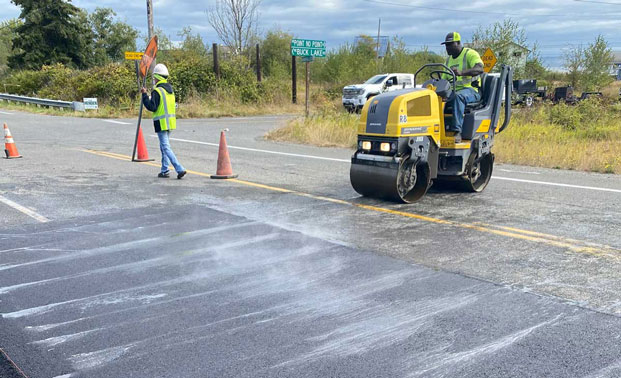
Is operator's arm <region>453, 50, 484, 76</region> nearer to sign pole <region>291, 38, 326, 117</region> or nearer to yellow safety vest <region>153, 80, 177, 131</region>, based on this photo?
yellow safety vest <region>153, 80, 177, 131</region>

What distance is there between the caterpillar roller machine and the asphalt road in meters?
0.34

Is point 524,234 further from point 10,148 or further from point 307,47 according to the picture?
point 307,47

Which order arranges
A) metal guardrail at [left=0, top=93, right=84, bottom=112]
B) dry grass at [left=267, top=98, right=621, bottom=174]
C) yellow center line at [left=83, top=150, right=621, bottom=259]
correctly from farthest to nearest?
metal guardrail at [left=0, top=93, right=84, bottom=112] → dry grass at [left=267, top=98, right=621, bottom=174] → yellow center line at [left=83, top=150, right=621, bottom=259]

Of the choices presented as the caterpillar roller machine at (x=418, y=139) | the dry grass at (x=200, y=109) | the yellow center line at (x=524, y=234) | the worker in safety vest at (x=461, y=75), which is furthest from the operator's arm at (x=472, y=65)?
the dry grass at (x=200, y=109)

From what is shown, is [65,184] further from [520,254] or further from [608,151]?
[608,151]

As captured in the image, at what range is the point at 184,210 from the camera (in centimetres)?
727

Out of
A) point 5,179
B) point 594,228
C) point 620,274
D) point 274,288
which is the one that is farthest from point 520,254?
point 5,179

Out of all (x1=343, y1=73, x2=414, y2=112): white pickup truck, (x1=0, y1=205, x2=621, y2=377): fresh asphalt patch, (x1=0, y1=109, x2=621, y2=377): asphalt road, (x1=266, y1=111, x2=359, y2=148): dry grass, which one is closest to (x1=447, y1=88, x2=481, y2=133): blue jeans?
(x1=0, y1=109, x2=621, y2=377): asphalt road

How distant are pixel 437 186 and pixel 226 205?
3.42 meters

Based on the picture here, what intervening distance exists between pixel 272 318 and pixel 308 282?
749 mm

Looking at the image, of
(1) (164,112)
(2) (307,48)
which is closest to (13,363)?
(1) (164,112)

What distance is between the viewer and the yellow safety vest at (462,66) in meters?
7.69

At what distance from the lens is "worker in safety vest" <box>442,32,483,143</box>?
753 centimetres

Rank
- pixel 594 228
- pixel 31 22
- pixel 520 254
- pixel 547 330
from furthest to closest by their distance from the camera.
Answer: pixel 31 22, pixel 594 228, pixel 520 254, pixel 547 330
